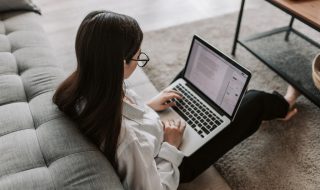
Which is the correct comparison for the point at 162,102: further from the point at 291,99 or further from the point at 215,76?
the point at 291,99

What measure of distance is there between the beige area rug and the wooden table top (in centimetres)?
46

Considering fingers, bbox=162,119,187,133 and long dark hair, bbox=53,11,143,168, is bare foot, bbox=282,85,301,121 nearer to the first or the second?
fingers, bbox=162,119,187,133

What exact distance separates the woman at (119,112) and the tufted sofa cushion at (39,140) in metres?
0.05

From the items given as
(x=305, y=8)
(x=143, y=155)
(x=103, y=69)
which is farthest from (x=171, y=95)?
(x=305, y=8)

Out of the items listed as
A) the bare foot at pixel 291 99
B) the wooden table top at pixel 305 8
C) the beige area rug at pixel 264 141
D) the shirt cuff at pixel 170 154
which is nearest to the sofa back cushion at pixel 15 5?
the beige area rug at pixel 264 141

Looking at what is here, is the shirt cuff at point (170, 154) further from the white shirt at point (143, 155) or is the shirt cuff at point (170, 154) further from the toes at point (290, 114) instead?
the toes at point (290, 114)

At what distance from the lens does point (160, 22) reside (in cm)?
242

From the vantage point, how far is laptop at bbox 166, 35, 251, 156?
1.15 meters

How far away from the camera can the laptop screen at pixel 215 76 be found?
116 cm

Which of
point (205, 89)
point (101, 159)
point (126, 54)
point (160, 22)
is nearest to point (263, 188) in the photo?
point (205, 89)

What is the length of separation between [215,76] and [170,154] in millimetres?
380

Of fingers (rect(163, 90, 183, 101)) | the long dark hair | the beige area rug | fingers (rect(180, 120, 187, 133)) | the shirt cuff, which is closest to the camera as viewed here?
the long dark hair

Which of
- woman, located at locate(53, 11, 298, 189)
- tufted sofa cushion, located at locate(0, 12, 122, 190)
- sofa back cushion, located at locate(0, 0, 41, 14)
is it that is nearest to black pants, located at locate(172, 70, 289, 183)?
woman, located at locate(53, 11, 298, 189)

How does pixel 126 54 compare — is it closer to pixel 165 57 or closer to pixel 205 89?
pixel 205 89
